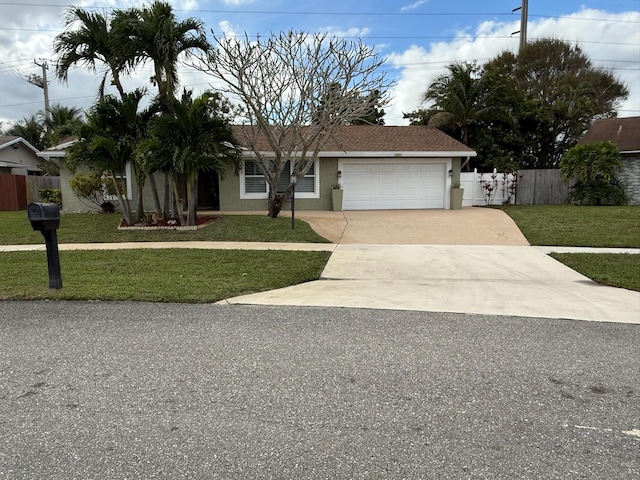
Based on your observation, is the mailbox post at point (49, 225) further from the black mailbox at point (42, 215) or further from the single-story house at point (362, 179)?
the single-story house at point (362, 179)

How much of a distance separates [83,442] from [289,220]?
1145 cm

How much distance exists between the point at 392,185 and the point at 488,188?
536 cm

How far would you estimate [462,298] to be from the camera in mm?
6492

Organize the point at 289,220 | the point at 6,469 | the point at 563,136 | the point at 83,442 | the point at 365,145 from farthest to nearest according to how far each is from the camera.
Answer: the point at 563,136 < the point at 365,145 < the point at 289,220 < the point at 83,442 < the point at 6,469

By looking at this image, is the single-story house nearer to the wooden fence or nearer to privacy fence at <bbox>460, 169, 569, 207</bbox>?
privacy fence at <bbox>460, 169, 569, 207</bbox>

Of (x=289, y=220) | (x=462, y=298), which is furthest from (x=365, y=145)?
(x=462, y=298)

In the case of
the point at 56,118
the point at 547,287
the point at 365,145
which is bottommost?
the point at 547,287

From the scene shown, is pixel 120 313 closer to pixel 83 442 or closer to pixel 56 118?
pixel 83 442

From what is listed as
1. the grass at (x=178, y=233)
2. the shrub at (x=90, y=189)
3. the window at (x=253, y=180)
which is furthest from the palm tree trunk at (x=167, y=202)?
the window at (x=253, y=180)

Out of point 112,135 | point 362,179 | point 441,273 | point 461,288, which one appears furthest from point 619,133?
point 112,135

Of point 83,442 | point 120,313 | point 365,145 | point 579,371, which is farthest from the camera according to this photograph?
point 365,145

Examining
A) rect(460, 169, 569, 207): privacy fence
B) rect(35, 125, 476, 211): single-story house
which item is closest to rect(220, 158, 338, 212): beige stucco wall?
rect(35, 125, 476, 211): single-story house

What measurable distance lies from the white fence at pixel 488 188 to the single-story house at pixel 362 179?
2253 mm

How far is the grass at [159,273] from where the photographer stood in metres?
6.28
